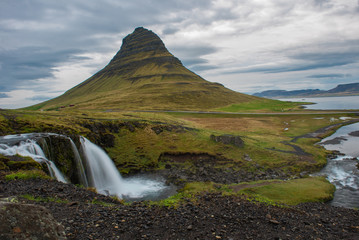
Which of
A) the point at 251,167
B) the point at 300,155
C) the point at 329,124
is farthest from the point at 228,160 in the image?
the point at 329,124

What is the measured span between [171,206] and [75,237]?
26.0 feet

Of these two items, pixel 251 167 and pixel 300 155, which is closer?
pixel 251 167

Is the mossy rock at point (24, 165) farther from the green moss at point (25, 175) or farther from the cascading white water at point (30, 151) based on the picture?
the cascading white water at point (30, 151)

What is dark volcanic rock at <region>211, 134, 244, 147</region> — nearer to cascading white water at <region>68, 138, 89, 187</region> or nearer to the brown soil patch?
the brown soil patch

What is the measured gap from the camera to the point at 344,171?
38.3 m

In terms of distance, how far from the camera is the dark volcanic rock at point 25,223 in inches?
273

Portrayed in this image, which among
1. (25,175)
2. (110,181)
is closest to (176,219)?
(25,175)

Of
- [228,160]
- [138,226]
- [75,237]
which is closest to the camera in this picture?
[75,237]

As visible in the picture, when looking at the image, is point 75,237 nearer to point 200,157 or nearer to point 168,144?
point 200,157

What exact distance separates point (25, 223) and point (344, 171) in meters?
47.1

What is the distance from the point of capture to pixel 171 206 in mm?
17188

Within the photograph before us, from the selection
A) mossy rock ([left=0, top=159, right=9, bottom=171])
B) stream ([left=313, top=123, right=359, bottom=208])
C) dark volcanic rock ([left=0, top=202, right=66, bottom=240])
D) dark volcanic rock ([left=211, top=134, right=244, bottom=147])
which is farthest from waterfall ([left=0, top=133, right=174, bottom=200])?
stream ([left=313, top=123, right=359, bottom=208])

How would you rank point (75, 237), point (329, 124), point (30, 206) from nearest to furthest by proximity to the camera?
point (30, 206), point (75, 237), point (329, 124)

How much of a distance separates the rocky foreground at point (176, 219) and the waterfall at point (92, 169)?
735cm
